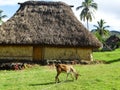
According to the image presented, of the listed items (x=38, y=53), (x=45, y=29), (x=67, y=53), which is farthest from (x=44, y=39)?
(x=67, y=53)

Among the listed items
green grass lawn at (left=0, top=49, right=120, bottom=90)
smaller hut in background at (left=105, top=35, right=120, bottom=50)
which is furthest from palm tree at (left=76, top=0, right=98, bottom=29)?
green grass lawn at (left=0, top=49, right=120, bottom=90)

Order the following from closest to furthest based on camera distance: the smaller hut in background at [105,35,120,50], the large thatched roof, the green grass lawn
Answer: the green grass lawn < the large thatched roof < the smaller hut in background at [105,35,120,50]

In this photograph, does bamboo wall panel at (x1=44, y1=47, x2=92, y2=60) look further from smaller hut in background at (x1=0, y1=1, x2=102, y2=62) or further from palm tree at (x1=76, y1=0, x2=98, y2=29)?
palm tree at (x1=76, y1=0, x2=98, y2=29)

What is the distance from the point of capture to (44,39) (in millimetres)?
35344

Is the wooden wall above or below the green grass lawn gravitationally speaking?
above

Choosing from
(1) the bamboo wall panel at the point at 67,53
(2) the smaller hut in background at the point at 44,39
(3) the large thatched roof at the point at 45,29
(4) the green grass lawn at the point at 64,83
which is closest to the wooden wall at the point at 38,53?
(2) the smaller hut in background at the point at 44,39

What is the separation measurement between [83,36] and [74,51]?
1.71 meters

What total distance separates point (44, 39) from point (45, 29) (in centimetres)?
145

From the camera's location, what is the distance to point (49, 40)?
116ft

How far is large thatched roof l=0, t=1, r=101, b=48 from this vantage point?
115ft

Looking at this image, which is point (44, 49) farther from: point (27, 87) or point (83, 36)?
point (27, 87)

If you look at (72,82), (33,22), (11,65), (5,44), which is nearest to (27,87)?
(72,82)

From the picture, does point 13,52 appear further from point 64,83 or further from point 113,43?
point 113,43

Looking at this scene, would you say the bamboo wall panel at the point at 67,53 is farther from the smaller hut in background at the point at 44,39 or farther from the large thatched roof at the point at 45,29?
the large thatched roof at the point at 45,29
